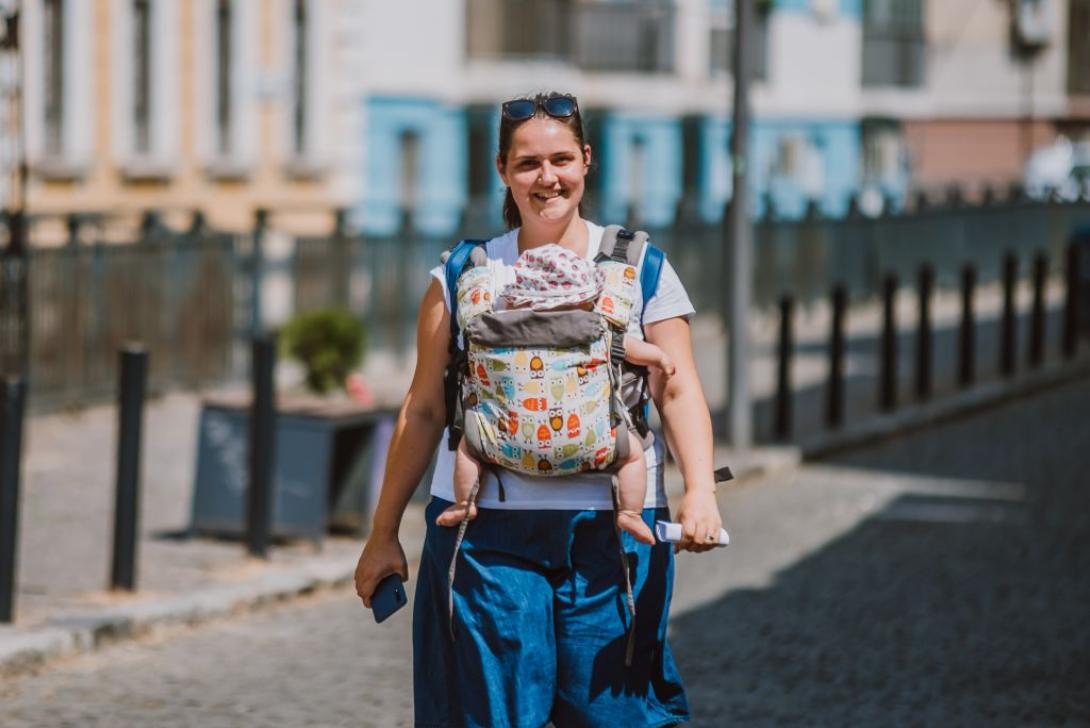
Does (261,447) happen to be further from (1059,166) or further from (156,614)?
(1059,166)

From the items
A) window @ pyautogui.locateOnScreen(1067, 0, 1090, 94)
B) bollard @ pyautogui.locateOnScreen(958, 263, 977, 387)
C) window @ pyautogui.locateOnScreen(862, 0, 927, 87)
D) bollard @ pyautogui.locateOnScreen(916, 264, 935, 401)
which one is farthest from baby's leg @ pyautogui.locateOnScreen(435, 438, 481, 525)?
window @ pyautogui.locateOnScreen(1067, 0, 1090, 94)

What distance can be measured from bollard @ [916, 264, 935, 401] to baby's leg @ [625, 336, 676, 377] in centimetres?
1347

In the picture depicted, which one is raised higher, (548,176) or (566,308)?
(548,176)

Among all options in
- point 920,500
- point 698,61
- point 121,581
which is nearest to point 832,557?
point 920,500

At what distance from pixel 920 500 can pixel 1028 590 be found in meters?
3.08

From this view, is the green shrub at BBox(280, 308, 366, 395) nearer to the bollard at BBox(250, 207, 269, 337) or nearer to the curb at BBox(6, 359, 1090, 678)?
the curb at BBox(6, 359, 1090, 678)

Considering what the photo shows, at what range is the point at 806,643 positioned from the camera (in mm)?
8883

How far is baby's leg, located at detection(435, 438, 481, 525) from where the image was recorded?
4.70 metres

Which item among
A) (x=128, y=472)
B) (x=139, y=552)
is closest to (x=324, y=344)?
(x=139, y=552)

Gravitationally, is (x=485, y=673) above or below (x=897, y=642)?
above

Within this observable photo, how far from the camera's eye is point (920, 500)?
13.2 meters

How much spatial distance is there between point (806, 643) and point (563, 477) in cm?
433

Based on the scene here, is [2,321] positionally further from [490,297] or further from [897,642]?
[490,297]

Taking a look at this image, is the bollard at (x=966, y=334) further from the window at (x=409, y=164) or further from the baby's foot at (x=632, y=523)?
the window at (x=409, y=164)
